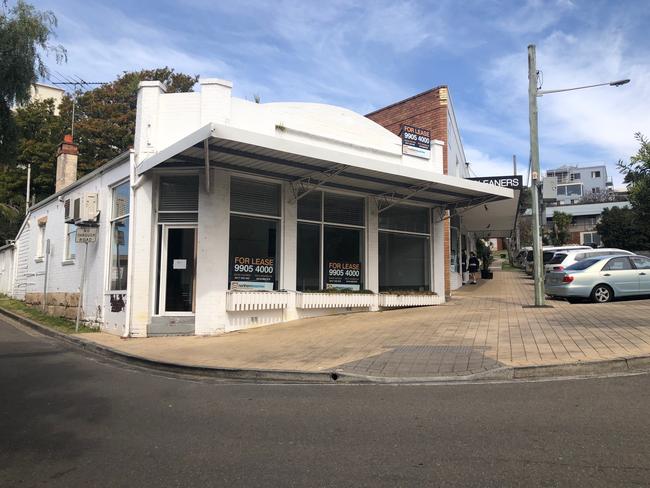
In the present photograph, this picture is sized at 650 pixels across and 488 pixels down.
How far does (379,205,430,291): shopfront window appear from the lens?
15.8 meters

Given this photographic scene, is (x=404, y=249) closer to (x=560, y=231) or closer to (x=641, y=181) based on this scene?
(x=641, y=181)

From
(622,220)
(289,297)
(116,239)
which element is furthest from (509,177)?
(622,220)

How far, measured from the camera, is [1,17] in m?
10.4

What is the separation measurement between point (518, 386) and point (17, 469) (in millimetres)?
5403

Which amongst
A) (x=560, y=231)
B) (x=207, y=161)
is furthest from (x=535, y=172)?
(x=560, y=231)

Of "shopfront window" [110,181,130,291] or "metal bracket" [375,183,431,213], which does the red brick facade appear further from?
"shopfront window" [110,181,130,291]

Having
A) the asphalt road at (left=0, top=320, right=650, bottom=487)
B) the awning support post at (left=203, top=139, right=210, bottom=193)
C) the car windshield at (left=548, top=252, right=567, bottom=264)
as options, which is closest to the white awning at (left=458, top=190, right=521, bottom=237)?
the car windshield at (left=548, top=252, right=567, bottom=264)

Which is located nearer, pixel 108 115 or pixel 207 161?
pixel 207 161

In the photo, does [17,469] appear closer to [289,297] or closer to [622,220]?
[289,297]

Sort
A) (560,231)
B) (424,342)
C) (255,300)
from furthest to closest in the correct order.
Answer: (560,231) → (255,300) → (424,342)

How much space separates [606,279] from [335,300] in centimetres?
807

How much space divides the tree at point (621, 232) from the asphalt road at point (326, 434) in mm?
44350

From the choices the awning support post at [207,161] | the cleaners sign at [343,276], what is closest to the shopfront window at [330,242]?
the cleaners sign at [343,276]

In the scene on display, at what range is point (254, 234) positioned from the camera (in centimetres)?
1294
